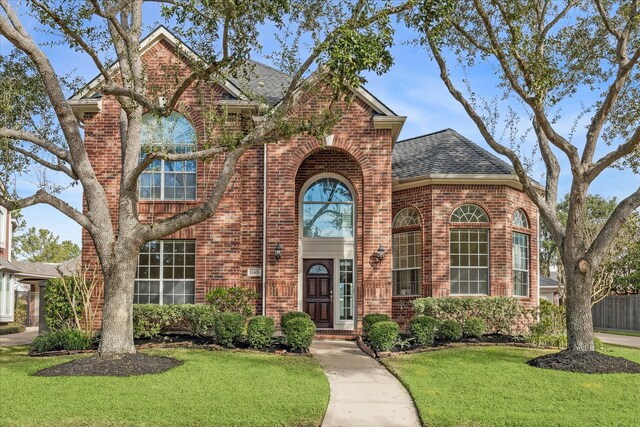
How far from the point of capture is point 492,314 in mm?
18281

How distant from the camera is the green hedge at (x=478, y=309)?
18250mm

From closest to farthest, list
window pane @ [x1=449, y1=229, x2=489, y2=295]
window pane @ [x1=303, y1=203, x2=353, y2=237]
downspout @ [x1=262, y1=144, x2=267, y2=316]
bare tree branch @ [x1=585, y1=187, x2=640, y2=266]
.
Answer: bare tree branch @ [x1=585, y1=187, x2=640, y2=266] < downspout @ [x1=262, y1=144, x2=267, y2=316] < window pane @ [x1=449, y1=229, x2=489, y2=295] < window pane @ [x1=303, y1=203, x2=353, y2=237]

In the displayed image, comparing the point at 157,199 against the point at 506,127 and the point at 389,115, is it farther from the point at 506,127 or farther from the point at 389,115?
the point at 506,127

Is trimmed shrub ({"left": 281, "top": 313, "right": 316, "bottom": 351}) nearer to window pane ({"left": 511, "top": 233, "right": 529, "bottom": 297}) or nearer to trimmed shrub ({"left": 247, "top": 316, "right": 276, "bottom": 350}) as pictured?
trimmed shrub ({"left": 247, "top": 316, "right": 276, "bottom": 350})

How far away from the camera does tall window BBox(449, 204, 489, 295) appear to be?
784 inches

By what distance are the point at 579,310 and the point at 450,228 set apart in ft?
20.6

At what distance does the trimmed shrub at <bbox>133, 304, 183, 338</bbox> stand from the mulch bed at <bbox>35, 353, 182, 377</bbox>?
3.72 m

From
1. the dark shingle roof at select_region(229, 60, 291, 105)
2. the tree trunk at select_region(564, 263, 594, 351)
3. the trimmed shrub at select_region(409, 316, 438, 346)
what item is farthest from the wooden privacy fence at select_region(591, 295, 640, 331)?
the dark shingle roof at select_region(229, 60, 291, 105)

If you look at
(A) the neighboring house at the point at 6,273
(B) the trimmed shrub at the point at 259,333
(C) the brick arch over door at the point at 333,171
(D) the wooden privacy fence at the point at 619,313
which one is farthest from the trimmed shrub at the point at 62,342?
(D) the wooden privacy fence at the point at 619,313

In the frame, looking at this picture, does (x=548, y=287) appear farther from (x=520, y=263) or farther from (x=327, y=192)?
(x=327, y=192)

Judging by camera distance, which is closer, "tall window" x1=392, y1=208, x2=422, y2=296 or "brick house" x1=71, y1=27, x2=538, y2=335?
"brick house" x1=71, y1=27, x2=538, y2=335

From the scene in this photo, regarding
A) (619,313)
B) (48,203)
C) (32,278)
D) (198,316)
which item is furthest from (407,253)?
(32,278)

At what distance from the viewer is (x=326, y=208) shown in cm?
2028

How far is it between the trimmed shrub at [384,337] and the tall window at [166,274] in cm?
582
